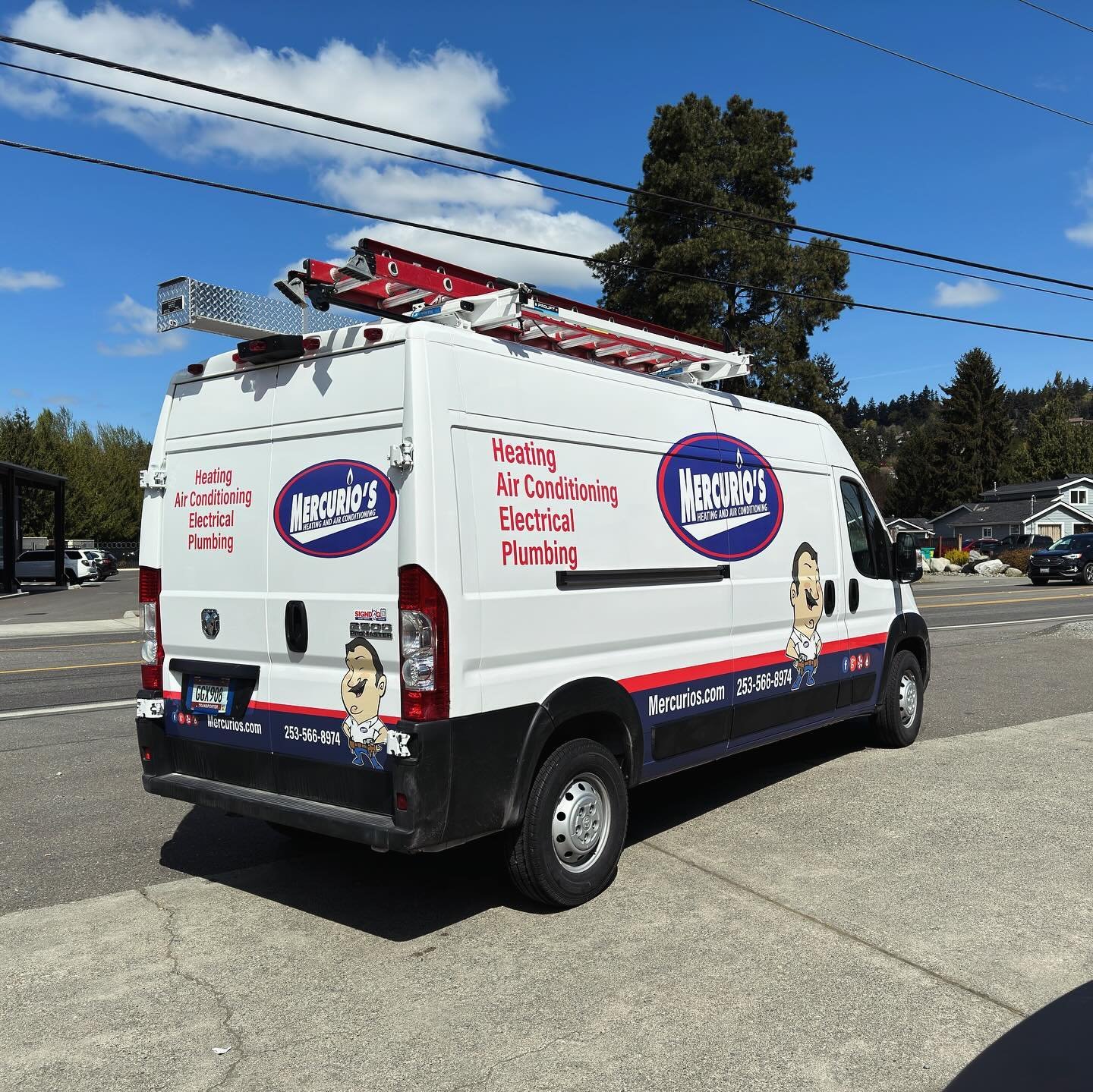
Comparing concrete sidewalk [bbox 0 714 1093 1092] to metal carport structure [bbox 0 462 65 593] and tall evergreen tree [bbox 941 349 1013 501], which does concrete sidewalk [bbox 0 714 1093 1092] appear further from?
tall evergreen tree [bbox 941 349 1013 501]

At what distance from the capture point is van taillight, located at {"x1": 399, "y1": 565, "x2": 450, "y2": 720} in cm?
405

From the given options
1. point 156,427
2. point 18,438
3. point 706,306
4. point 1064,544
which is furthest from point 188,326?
point 18,438

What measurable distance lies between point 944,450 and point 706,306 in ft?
190

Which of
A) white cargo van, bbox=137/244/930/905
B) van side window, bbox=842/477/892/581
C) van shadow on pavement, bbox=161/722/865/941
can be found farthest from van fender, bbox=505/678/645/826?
van side window, bbox=842/477/892/581

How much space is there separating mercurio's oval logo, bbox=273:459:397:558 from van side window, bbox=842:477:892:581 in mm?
4049

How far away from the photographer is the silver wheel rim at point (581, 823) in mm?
4645

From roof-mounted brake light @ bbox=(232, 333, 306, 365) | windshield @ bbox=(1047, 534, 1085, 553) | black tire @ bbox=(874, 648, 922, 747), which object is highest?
roof-mounted brake light @ bbox=(232, 333, 306, 365)

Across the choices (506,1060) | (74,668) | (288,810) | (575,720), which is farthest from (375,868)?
(74,668)

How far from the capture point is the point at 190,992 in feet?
12.7

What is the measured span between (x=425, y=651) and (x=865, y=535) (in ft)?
14.5

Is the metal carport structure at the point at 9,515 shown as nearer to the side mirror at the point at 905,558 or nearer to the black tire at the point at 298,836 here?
the black tire at the point at 298,836

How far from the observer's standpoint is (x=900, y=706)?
26.1ft

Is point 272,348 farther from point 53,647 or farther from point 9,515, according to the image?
point 9,515

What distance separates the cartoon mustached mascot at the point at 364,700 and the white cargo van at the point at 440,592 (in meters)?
0.01
